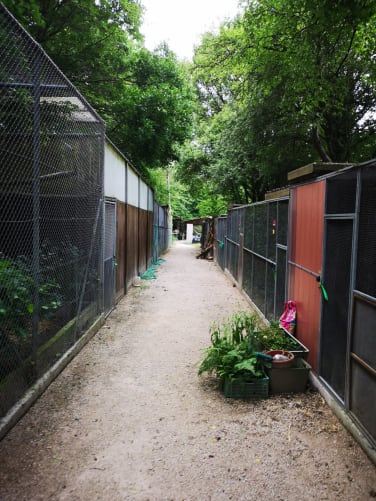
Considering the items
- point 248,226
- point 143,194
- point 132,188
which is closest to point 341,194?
point 248,226

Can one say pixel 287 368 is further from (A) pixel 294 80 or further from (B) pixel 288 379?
(A) pixel 294 80

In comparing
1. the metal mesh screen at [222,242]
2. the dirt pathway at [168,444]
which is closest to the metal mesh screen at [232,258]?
the metal mesh screen at [222,242]

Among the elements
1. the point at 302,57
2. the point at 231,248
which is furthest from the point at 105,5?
the point at 231,248

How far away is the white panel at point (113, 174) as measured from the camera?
744 centimetres

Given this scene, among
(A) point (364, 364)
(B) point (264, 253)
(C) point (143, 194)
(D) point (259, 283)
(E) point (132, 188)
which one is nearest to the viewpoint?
(A) point (364, 364)

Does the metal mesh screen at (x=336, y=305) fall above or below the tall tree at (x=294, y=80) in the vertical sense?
below

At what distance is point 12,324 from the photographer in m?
3.68

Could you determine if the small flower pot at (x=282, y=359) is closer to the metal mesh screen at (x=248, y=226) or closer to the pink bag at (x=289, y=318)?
the pink bag at (x=289, y=318)

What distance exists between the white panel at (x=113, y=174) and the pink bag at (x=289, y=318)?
4.13 meters

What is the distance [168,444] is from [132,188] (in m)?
8.98

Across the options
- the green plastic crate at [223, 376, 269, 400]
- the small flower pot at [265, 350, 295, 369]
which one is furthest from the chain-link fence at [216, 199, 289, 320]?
the green plastic crate at [223, 376, 269, 400]

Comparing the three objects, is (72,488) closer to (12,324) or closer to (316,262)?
(12,324)

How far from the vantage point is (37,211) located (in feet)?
13.1

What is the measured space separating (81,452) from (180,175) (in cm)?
2681
